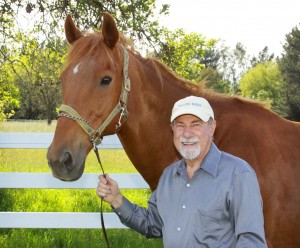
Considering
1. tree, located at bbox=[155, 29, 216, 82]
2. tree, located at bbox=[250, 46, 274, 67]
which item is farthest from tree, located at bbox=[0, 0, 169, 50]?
tree, located at bbox=[250, 46, 274, 67]

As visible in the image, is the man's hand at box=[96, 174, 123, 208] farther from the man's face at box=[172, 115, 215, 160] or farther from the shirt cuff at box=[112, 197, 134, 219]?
the man's face at box=[172, 115, 215, 160]

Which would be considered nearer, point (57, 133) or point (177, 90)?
point (57, 133)

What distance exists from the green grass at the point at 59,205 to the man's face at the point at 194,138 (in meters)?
2.86

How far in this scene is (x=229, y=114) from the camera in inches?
123

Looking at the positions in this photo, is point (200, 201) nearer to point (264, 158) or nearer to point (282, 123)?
point (264, 158)

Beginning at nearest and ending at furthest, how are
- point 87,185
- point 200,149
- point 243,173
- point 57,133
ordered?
point 243,173
point 200,149
point 57,133
point 87,185

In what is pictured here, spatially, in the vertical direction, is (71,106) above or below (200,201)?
above

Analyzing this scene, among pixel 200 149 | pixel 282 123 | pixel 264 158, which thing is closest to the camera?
pixel 200 149

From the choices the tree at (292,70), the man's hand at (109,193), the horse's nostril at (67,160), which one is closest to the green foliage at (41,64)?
the horse's nostril at (67,160)

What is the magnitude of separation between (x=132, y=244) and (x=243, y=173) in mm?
3093

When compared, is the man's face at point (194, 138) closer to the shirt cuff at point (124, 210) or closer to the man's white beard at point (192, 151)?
the man's white beard at point (192, 151)

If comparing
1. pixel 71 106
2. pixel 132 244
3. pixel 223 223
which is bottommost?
pixel 132 244

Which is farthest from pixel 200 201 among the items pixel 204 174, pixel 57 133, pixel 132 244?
pixel 132 244

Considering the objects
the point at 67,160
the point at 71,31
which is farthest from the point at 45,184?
the point at 67,160
